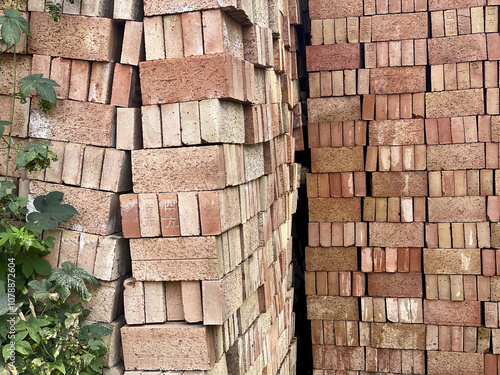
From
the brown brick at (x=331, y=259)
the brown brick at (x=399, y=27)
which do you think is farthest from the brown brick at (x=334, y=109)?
the brown brick at (x=331, y=259)

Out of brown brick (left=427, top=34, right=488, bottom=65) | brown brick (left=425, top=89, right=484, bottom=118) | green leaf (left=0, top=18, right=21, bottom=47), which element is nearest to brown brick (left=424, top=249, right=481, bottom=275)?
brown brick (left=425, top=89, right=484, bottom=118)

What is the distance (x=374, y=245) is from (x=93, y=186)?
3.10 m

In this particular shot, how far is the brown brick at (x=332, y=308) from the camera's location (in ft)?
A: 18.9

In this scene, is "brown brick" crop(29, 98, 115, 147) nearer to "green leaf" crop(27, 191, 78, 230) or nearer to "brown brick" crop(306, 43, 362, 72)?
"green leaf" crop(27, 191, 78, 230)

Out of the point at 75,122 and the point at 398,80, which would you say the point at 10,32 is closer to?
the point at 75,122

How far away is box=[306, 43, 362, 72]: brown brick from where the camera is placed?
550 cm

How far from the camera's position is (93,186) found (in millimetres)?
3359

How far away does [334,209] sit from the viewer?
18.6ft

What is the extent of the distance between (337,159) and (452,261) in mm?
1416

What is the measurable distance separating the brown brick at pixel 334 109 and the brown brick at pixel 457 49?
2.57 feet

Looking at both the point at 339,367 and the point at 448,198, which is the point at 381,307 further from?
the point at 448,198

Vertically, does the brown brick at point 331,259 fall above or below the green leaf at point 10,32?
below

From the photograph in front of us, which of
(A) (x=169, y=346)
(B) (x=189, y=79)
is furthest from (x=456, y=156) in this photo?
(A) (x=169, y=346)

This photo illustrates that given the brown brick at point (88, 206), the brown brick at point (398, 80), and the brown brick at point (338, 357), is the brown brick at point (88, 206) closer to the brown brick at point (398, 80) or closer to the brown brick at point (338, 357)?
the brown brick at point (398, 80)
